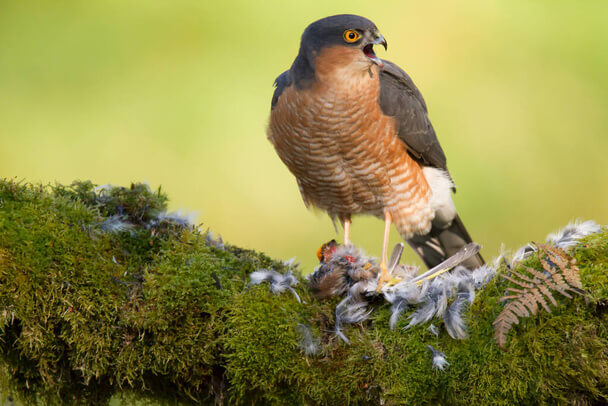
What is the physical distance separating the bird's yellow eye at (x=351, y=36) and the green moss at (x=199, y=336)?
1.21 metres

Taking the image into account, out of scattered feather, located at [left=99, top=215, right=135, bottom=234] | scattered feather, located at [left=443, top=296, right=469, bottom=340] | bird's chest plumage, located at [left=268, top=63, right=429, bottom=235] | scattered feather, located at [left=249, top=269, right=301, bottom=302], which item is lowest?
scattered feather, located at [left=443, top=296, right=469, bottom=340]

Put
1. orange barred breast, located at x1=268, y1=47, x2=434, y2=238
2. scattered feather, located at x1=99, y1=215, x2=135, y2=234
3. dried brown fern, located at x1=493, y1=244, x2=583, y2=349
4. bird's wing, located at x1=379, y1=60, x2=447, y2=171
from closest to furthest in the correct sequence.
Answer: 1. dried brown fern, located at x1=493, y1=244, x2=583, y2=349
2. scattered feather, located at x1=99, y1=215, x2=135, y2=234
3. orange barred breast, located at x1=268, y1=47, x2=434, y2=238
4. bird's wing, located at x1=379, y1=60, x2=447, y2=171

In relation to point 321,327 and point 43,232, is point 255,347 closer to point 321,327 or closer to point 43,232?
point 321,327

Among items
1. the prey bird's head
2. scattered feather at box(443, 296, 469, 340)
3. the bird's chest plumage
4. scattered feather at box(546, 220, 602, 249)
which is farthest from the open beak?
scattered feather at box(443, 296, 469, 340)

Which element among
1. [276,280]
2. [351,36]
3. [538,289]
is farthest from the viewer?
[351,36]

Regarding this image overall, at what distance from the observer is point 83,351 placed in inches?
79.0

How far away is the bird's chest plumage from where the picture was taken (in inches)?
114

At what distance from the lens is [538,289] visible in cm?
178

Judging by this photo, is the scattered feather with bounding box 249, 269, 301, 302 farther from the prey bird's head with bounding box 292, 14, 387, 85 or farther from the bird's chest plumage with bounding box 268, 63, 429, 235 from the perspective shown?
the prey bird's head with bounding box 292, 14, 387, 85

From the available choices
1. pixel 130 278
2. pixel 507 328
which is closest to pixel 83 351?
pixel 130 278

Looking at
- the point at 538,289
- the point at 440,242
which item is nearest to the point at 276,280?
the point at 538,289

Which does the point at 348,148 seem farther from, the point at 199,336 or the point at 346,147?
the point at 199,336

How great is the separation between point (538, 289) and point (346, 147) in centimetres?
139

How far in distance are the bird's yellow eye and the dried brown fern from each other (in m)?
1.38
